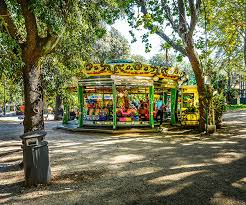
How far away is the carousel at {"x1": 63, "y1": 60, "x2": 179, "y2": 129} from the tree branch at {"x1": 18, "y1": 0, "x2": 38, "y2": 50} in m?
7.80

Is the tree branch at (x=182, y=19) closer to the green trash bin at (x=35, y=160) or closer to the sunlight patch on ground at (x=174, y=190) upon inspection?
the sunlight patch on ground at (x=174, y=190)

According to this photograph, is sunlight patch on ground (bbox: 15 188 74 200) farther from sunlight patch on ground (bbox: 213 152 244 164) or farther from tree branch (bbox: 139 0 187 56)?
tree branch (bbox: 139 0 187 56)

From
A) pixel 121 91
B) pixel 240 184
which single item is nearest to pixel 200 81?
pixel 121 91

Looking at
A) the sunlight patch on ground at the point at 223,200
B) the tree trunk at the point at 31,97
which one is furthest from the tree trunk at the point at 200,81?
the sunlight patch on ground at the point at 223,200

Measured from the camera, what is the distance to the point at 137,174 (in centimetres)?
721

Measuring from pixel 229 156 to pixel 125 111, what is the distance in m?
8.84

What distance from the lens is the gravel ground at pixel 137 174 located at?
18.3 ft

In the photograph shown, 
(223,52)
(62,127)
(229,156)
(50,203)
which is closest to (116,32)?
(223,52)

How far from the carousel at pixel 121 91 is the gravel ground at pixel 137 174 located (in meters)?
4.67

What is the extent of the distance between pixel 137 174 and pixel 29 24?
4.93 meters

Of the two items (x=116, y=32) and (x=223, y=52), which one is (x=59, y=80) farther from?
(x=116, y=32)

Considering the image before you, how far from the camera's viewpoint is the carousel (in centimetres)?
1586

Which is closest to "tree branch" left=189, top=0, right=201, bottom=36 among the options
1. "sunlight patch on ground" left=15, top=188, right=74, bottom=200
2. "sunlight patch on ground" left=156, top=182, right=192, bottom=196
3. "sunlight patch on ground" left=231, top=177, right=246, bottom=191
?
"sunlight patch on ground" left=231, top=177, right=246, bottom=191

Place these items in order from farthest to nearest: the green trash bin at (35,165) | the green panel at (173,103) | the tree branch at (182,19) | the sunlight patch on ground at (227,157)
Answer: the green panel at (173,103), the tree branch at (182,19), the sunlight patch on ground at (227,157), the green trash bin at (35,165)
